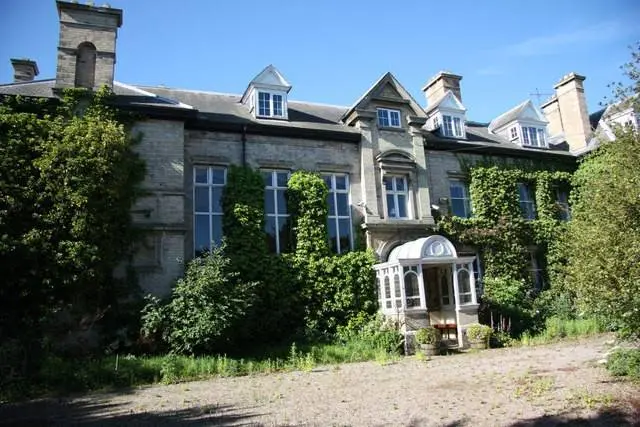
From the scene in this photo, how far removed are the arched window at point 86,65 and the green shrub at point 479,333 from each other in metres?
15.2

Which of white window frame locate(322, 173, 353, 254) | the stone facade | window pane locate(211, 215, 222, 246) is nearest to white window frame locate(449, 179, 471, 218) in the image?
the stone facade

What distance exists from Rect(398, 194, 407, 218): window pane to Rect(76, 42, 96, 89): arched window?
1211 cm

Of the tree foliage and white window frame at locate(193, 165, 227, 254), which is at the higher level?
white window frame at locate(193, 165, 227, 254)

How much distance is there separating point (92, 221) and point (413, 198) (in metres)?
11.8

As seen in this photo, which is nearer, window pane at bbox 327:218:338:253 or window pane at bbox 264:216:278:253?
window pane at bbox 264:216:278:253

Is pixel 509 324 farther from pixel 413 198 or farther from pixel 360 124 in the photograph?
pixel 360 124

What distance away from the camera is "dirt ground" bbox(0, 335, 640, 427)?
7105 millimetres

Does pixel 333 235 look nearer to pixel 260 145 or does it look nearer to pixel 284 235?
pixel 284 235

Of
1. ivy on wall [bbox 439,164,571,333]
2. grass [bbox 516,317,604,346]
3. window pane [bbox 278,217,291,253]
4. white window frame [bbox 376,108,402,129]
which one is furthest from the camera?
white window frame [bbox 376,108,402,129]

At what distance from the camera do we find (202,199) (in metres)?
17.0

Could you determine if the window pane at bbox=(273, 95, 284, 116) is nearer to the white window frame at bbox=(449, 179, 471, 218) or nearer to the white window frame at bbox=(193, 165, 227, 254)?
the white window frame at bbox=(193, 165, 227, 254)

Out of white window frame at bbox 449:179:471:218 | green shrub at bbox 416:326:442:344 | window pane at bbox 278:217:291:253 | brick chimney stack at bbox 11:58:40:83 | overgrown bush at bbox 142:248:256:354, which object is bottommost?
green shrub at bbox 416:326:442:344

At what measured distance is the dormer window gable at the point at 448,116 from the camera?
71.8 feet

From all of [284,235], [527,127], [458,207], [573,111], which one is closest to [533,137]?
[527,127]
